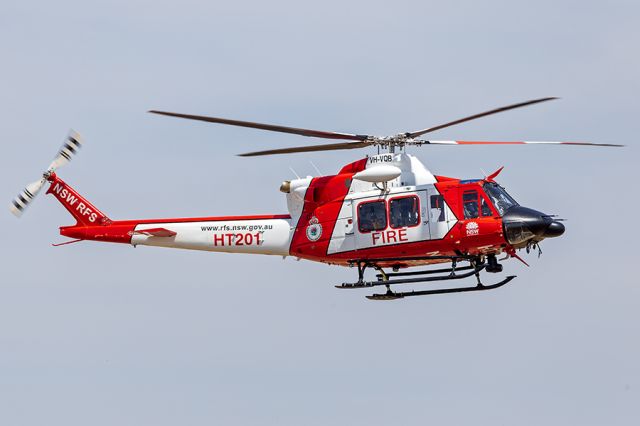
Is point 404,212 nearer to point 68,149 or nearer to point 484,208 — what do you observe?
point 484,208

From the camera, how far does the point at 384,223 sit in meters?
Result: 24.3

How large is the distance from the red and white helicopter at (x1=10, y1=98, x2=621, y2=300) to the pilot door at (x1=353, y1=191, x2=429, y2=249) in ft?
0.06

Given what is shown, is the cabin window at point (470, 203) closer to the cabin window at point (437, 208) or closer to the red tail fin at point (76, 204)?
the cabin window at point (437, 208)

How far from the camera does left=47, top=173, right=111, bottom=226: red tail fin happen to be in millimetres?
27219

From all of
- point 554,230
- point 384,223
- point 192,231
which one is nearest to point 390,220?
point 384,223

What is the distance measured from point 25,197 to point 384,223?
8.62 m

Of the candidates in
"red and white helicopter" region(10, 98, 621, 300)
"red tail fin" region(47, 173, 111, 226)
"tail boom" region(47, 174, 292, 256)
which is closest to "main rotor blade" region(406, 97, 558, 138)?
"red and white helicopter" region(10, 98, 621, 300)

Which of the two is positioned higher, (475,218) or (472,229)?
(475,218)

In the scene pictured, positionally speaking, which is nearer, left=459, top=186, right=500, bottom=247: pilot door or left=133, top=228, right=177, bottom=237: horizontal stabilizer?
left=459, top=186, right=500, bottom=247: pilot door

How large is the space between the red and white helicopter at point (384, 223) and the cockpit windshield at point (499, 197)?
21 millimetres

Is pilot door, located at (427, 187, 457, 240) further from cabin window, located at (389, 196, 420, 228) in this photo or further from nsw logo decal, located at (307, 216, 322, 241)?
nsw logo decal, located at (307, 216, 322, 241)

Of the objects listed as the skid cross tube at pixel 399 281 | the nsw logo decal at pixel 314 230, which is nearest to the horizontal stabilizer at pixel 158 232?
the nsw logo decal at pixel 314 230

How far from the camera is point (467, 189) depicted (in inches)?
Result: 942

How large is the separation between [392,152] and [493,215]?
8.42ft
